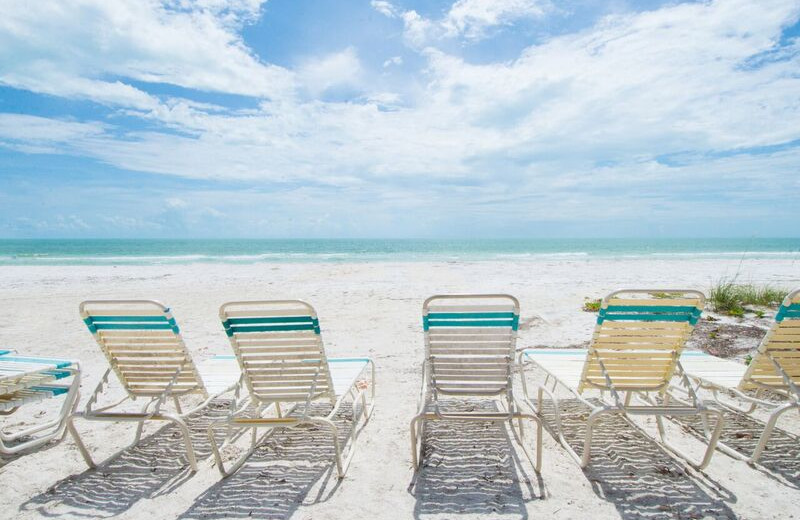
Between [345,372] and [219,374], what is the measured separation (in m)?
1.29

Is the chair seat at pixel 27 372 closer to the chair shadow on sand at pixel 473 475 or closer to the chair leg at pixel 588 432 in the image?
the chair shadow on sand at pixel 473 475

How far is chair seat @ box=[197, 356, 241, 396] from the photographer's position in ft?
13.0

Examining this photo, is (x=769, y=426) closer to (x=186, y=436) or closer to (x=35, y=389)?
(x=186, y=436)

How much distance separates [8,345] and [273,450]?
6596 millimetres

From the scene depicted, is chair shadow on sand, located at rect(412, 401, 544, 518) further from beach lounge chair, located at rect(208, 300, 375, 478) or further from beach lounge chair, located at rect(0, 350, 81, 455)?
beach lounge chair, located at rect(0, 350, 81, 455)

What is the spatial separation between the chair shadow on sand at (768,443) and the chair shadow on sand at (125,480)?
15.0ft

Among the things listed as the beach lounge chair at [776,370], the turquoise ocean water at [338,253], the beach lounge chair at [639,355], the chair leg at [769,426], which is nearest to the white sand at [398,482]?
the chair leg at [769,426]

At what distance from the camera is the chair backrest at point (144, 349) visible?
11.5 ft

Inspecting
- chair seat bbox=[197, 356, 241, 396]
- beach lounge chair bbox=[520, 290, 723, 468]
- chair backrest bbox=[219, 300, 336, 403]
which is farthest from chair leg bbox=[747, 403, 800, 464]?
chair seat bbox=[197, 356, 241, 396]

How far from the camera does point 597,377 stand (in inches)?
144

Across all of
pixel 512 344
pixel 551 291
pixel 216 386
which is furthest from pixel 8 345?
pixel 551 291

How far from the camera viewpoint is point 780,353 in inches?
141

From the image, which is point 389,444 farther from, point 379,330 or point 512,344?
point 379,330

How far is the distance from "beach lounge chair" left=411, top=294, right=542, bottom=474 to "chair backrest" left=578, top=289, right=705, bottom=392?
674 mm
